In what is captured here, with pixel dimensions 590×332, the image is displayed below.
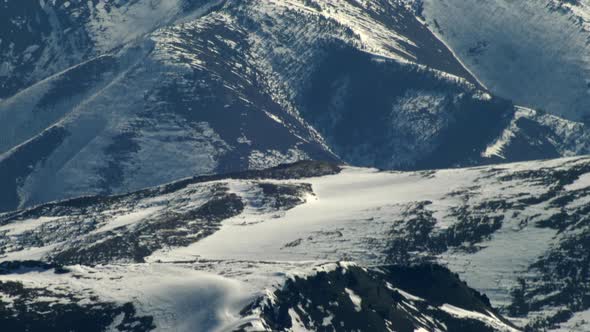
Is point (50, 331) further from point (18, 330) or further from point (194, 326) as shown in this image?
point (194, 326)

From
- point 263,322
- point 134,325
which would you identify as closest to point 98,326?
point 134,325

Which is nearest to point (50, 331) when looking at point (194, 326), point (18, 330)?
point (18, 330)

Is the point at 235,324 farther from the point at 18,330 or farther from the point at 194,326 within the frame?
the point at 18,330

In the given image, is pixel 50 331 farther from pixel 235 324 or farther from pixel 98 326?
pixel 235 324

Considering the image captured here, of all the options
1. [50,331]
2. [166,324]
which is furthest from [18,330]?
[166,324]
